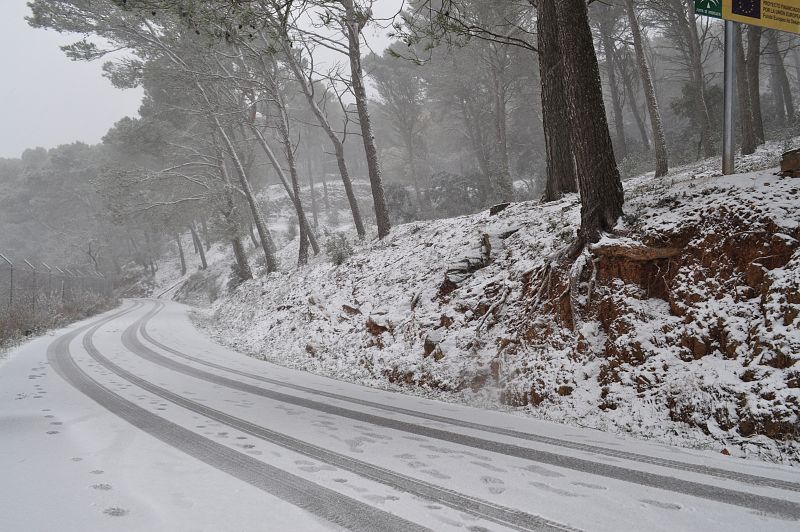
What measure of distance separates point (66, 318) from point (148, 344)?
8851 mm

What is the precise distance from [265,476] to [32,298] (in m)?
18.0

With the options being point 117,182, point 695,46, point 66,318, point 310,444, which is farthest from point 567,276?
point 117,182

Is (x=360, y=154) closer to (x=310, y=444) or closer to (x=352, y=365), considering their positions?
(x=352, y=365)

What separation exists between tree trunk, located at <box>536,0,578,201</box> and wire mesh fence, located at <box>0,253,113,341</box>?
45.4 feet

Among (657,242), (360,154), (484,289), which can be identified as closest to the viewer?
(657,242)

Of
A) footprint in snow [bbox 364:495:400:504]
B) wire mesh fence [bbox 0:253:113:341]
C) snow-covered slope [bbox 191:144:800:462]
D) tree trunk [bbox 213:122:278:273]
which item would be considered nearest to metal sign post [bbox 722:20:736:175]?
snow-covered slope [bbox 191:144:800:462]

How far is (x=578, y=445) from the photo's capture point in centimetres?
339

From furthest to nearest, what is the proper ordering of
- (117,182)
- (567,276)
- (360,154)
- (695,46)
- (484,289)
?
(360,154), (117,182), (695,46), (484,289), (567,276)

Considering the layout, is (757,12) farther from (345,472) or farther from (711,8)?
(345,472)

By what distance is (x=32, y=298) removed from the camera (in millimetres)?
15320

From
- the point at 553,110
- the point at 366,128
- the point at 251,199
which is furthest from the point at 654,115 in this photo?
the point at 251,199

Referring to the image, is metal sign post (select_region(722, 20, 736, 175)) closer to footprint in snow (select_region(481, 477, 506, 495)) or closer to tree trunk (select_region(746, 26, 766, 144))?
footprint in snow (select_region(481, 477, 506, 495))

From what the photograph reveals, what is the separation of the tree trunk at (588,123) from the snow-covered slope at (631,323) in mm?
333

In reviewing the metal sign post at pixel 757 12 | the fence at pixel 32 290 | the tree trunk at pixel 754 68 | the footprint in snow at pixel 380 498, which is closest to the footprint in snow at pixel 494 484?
the footprint in snow at pixel 380 498
